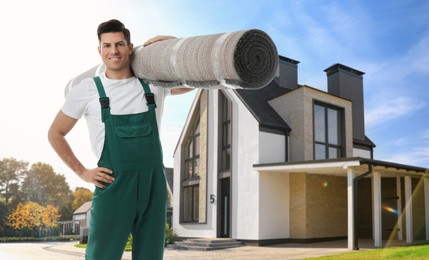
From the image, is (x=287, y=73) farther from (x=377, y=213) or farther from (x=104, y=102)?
(x=104, y=102)

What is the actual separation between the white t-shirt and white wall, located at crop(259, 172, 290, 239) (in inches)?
544

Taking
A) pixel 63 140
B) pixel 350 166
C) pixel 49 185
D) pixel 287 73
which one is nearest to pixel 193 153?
pixel 287 73

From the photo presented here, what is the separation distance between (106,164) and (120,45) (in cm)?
61

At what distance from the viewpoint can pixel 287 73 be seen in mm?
21312

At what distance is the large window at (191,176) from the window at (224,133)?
72.1 inches

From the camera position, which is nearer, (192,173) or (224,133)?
(224,133)

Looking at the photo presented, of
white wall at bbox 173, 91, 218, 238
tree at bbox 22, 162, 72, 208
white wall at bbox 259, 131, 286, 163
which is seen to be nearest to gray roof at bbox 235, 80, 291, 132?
white wall at bbox 259, 131, 286, 163

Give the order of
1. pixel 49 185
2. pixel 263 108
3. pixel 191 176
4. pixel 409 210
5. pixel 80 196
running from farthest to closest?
pixel 80 196, pixel 49 185, pixel 191 176, pixel 263 108, pixel 409 210

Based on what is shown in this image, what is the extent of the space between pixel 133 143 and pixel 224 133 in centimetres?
1618

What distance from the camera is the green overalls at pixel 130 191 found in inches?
95.0

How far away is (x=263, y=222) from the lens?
52.6ft

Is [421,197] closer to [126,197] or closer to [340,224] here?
[340,224]

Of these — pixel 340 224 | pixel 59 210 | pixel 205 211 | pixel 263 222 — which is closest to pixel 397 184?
pixel 340 224

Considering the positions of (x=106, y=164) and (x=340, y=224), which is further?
(x=340, y=224)
